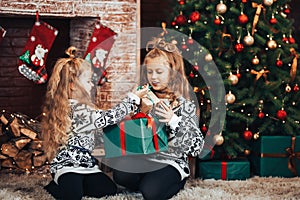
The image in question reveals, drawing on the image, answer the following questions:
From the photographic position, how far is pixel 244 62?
10.7ft

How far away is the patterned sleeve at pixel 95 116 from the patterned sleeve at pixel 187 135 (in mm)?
276

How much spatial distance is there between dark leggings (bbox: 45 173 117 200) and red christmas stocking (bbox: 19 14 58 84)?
27.4 inches

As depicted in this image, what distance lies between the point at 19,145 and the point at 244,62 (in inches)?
61.9

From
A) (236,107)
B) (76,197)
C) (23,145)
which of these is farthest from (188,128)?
(23,145)

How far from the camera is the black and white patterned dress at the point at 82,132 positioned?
2648 millimetres

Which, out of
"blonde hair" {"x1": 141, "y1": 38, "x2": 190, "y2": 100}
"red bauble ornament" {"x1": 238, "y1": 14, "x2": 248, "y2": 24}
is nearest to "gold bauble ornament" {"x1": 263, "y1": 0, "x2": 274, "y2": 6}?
"red bauble ornament" {"x1": 238, "y1": 14, "x2": 248, "y2": 24}

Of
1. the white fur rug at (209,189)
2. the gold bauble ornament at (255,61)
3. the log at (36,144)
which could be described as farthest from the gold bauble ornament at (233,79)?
the log at (36,144)

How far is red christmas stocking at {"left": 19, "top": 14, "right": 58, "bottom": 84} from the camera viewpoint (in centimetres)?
308

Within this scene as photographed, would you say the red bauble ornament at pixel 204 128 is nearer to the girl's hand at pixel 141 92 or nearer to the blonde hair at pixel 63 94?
the girl's hand at pixel 141 92

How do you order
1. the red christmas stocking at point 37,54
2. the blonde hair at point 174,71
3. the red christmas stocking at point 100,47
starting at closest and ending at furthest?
the blonde hair at point 174,71 < the red christmas stocking at point 37,54 < the red christmas stocking at point 100,47

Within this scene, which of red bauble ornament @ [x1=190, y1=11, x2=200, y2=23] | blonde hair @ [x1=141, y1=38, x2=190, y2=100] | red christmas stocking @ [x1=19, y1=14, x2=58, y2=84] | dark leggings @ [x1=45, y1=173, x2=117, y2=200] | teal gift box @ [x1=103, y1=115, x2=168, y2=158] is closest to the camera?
dark leggings @ [x1=45, y1=173, x2=117, y2=200]

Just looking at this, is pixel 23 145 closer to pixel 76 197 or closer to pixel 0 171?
pixel 0 171

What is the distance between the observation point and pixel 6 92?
372 centimetres

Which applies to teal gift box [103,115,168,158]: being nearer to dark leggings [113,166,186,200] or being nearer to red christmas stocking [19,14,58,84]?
dark leggings [113,166,186,200]
